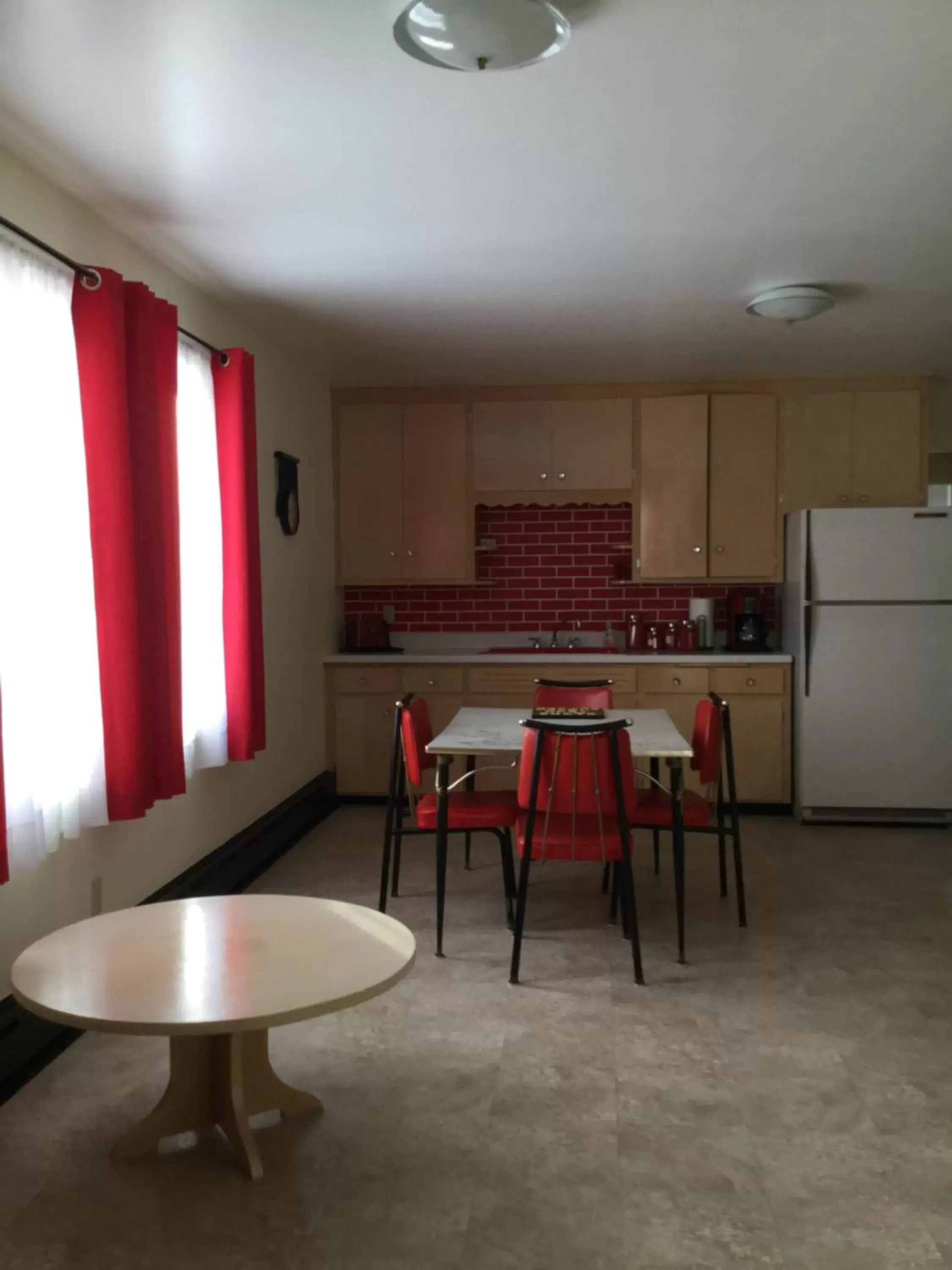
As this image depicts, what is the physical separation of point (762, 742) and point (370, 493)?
263cm

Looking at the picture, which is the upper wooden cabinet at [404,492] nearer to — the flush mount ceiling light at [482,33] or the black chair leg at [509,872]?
the black chair leg at [509,872]

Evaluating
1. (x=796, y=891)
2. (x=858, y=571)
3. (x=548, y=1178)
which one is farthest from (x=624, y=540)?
(x=548, y=1178)

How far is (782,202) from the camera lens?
3086mm

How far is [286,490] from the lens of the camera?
495 centimetres

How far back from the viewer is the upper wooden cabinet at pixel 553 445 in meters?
5.81

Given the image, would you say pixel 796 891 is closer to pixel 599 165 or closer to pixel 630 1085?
pixel 630 1085

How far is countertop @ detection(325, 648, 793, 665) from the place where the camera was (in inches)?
217

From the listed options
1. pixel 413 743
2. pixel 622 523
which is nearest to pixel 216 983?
pixel 413 743

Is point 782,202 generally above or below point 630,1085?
above

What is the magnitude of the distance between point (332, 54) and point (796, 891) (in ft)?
11.5

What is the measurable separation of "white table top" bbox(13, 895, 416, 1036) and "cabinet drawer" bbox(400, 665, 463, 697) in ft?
10.2

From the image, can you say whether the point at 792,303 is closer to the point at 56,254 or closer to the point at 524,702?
the point at 524,702

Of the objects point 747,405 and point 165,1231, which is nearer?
point 165,1231

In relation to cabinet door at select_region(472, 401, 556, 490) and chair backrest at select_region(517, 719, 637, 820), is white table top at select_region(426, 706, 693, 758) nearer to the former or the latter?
chair backrest at select_region(517, 719, 637, 820)
